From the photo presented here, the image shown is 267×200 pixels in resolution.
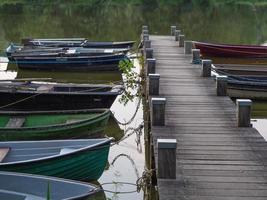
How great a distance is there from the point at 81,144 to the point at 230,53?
14385mm

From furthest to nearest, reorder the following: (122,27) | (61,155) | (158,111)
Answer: (122,27)
(158,111)
(61,155)

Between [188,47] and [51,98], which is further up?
[188,47]

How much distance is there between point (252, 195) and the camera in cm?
696

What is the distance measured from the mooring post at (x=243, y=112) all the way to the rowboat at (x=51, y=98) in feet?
17.6

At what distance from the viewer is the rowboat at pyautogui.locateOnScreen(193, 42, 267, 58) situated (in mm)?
22406

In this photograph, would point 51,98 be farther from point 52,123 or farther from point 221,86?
point 221,86

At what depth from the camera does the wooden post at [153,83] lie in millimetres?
11789

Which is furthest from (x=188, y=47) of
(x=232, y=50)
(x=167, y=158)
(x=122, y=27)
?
(x=122, y=27)

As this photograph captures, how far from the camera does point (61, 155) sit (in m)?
8.92

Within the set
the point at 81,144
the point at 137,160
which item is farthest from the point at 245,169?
the point at 137,160

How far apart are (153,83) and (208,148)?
3529 millimetres

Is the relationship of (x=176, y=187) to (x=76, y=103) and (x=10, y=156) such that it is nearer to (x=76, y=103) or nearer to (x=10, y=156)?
(x=10, y=156)

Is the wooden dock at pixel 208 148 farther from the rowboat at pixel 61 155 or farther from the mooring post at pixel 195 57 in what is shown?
the mooring post at pixel 195 57

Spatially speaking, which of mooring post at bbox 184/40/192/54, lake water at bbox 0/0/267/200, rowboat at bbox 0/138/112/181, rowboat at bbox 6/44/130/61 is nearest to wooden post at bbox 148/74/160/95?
lake water at bbox 0/0/267/200
